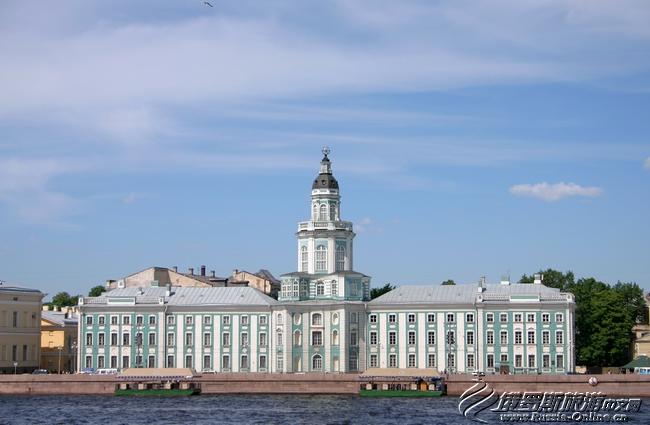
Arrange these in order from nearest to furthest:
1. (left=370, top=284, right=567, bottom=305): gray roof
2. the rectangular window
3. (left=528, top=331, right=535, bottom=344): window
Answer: (left=528, top=331, right=535, bottom=344): window < (left=370, top=284, right=567, bottom=305): gray roof < the rectangular window

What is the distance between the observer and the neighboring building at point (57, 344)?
138 m

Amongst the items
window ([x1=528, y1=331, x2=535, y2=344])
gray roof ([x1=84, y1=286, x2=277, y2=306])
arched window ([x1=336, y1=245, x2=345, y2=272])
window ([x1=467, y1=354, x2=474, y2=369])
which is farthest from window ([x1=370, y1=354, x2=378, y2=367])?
window ([x1=528, y1=331, x2=535, y2=344])

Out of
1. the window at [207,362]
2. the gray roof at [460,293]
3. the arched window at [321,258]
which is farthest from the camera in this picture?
the arched window at [321,258]

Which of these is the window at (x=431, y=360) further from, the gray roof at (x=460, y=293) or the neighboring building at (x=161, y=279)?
the neighboring building at (x=161, y=279)

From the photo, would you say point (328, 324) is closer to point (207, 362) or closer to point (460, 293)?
point (207, 362)

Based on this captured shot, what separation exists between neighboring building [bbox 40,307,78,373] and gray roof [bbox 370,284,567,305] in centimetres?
3508

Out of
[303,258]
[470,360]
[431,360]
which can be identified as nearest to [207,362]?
[303,258]

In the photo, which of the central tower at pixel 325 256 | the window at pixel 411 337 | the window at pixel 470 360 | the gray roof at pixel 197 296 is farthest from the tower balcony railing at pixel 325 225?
the window at pixel 470 360

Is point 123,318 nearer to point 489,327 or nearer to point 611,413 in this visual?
point 489,327

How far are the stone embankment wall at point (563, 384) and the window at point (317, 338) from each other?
16070 mm

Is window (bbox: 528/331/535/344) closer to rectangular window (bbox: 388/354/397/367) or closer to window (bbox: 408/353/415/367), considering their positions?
window (bbox: 408/353/415/367)

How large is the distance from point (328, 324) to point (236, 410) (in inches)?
1145

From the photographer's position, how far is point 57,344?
139m

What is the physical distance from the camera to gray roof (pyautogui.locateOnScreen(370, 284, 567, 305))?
118 meters
